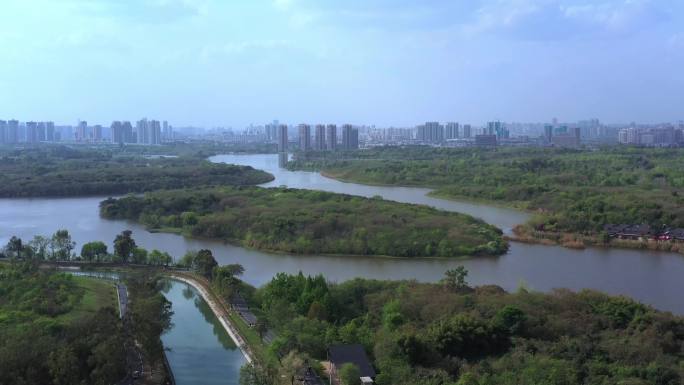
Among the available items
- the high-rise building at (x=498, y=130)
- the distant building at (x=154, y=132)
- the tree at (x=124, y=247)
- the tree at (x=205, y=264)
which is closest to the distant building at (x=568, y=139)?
the high-rise building at (x=498, y=130)

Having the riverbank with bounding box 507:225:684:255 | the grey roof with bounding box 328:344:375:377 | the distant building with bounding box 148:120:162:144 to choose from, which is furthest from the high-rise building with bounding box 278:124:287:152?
the grey roof with bounding box 328:344:375:377

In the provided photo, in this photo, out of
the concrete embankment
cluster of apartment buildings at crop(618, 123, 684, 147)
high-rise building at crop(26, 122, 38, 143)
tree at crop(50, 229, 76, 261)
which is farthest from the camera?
high-rise building at crop(26, 122, 38, 143)

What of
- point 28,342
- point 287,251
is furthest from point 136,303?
point 287,251

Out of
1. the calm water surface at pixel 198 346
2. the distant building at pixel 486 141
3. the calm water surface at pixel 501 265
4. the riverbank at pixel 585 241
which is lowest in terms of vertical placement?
the calm water surface at pixel 198 346

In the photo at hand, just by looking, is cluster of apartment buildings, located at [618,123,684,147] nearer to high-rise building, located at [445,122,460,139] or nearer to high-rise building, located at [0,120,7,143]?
high-rise building, located at [445,122,460,139]

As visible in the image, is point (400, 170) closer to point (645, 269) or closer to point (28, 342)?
point (645, 269)

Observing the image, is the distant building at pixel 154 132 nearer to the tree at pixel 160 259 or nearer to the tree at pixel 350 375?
the tree at pixel 160 259
